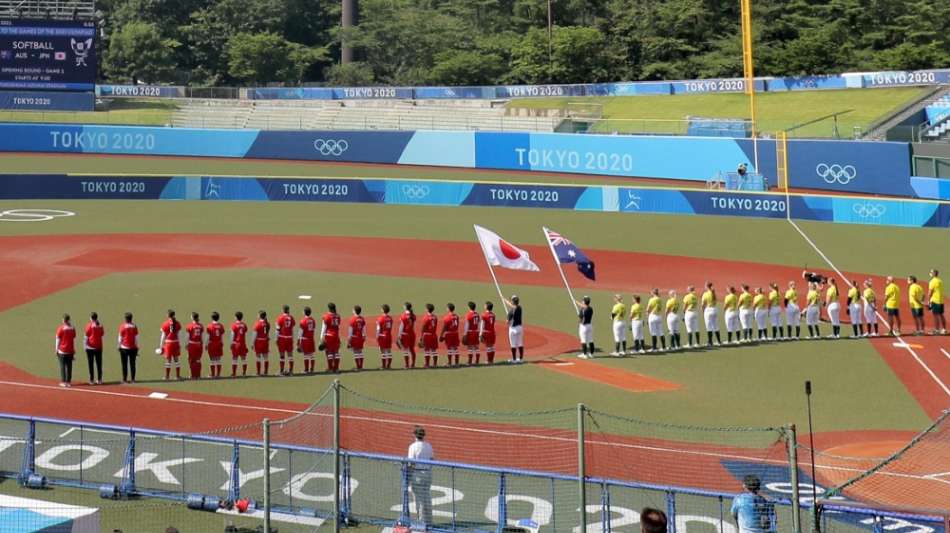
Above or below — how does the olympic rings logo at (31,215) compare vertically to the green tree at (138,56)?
below

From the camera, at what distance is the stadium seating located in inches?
2894

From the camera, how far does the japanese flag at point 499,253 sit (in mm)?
26641

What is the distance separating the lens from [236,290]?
33.6 m

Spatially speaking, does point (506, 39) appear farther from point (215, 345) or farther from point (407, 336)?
point (215, 345)

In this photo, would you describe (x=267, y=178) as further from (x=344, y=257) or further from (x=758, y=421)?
(x=758, y=421)

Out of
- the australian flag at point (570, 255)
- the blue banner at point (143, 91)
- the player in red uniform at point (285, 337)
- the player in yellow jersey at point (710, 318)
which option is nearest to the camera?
the player in red uniform at point (285, 337)

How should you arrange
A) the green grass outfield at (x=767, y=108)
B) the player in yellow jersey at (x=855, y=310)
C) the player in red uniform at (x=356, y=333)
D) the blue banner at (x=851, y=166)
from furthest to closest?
the green grass outfield at (x=767, y=108)
the blue banner at (x=851, y=166)
the player in yellow jersey at (x=855, y=310)
the player in red uniform at (x=356, y=333)

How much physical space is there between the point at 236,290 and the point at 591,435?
15.9 metres

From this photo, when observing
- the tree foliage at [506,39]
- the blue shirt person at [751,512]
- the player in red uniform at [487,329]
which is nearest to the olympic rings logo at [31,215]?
the player in red uniform at [487,329]

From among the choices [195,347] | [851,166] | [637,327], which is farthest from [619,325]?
[851,166]

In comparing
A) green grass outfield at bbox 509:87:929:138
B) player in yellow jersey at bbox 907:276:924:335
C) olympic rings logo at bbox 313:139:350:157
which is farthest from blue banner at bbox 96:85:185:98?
player in yellow jersey at bbox 907:276:924:335

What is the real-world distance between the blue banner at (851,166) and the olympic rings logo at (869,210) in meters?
5.33

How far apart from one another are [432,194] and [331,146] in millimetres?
15889

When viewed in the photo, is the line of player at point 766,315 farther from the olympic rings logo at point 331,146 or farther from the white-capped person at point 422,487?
the olympic rings logo at point 331,146
